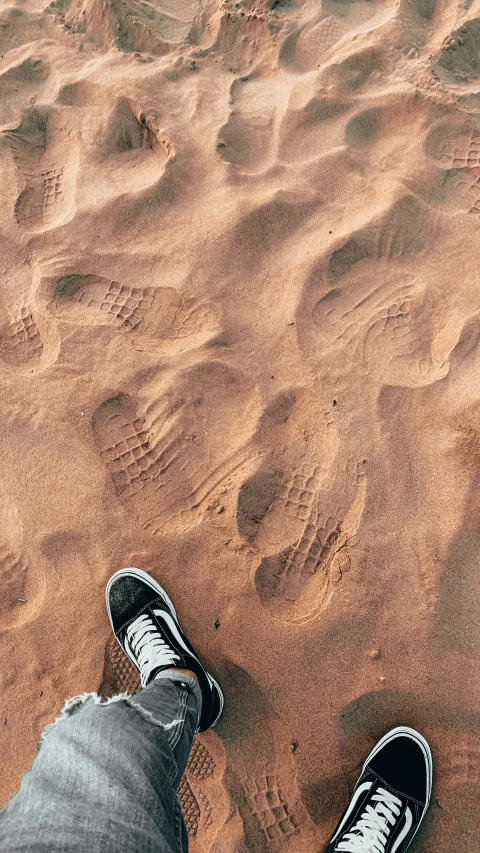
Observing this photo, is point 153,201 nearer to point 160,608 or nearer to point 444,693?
point 160,608

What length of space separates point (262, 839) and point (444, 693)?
2.71 feet

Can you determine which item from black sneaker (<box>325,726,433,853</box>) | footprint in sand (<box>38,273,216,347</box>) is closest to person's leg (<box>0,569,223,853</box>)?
black sneaker (<box>325,726,433,853</box>)

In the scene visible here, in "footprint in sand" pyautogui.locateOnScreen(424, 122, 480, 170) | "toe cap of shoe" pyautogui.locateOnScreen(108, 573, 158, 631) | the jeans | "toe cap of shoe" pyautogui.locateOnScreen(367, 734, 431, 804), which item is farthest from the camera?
"footprint in sand" pyautogui.locateOnScreen(424, 122, 480, 170)

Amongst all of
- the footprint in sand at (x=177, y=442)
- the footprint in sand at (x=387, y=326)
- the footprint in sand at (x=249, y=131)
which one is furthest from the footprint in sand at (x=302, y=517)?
the footprint in sand at (x=249, y=131)

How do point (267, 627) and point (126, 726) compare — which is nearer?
point (126, 726)

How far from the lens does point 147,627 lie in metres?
1.96

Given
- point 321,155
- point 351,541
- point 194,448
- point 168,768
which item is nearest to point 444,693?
point 351,541

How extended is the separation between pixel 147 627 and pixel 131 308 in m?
1.27

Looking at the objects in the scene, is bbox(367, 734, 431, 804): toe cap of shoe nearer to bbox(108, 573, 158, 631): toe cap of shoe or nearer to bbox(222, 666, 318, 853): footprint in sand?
bbox(222, 666, 318, 853): footprint in sand

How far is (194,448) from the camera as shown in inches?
79.1

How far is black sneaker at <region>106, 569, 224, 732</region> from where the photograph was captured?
6.20 ft

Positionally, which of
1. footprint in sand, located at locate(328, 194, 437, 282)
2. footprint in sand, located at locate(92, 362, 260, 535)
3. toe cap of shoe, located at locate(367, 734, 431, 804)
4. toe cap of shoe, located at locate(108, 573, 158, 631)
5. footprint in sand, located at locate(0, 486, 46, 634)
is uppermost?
footprint in sand, located at locate(328, 194, 437, 282)

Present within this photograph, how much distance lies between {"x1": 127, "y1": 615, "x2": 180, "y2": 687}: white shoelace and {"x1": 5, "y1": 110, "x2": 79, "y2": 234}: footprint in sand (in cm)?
171

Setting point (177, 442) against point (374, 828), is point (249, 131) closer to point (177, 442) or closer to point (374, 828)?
point (177, 442)
